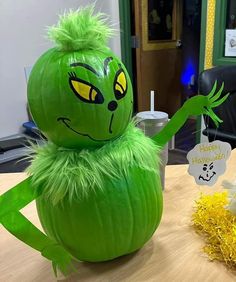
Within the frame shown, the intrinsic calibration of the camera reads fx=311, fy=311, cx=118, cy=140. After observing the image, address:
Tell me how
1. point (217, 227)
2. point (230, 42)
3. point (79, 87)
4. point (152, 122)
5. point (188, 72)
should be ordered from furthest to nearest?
point (188, 72) → point (230, 42) → point (152, 122) → point (217, 227) → point (79, 87)

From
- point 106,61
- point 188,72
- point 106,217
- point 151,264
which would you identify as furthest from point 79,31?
point 188,72

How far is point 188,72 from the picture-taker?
365cm

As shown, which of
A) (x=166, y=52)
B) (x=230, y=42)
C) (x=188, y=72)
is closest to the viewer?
(x=230, y=42)

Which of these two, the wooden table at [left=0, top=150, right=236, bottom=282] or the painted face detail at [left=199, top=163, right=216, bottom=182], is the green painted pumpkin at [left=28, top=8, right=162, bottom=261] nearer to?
the wooden table at [left=0, top=150, right=236, bottom=282]

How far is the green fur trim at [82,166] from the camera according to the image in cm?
50

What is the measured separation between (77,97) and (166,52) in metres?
3.17

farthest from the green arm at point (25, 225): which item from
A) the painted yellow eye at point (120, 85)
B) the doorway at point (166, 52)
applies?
the doorway at point (166, 52)

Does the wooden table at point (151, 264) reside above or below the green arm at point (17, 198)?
below

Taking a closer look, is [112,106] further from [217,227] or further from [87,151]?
[217,227]

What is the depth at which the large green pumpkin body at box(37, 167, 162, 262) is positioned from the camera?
0.50m

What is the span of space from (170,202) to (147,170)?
259 mm

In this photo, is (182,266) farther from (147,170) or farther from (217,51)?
(217,51)

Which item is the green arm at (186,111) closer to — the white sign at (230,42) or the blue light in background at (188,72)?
the white sign at (230,42)

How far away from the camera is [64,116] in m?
0.48
